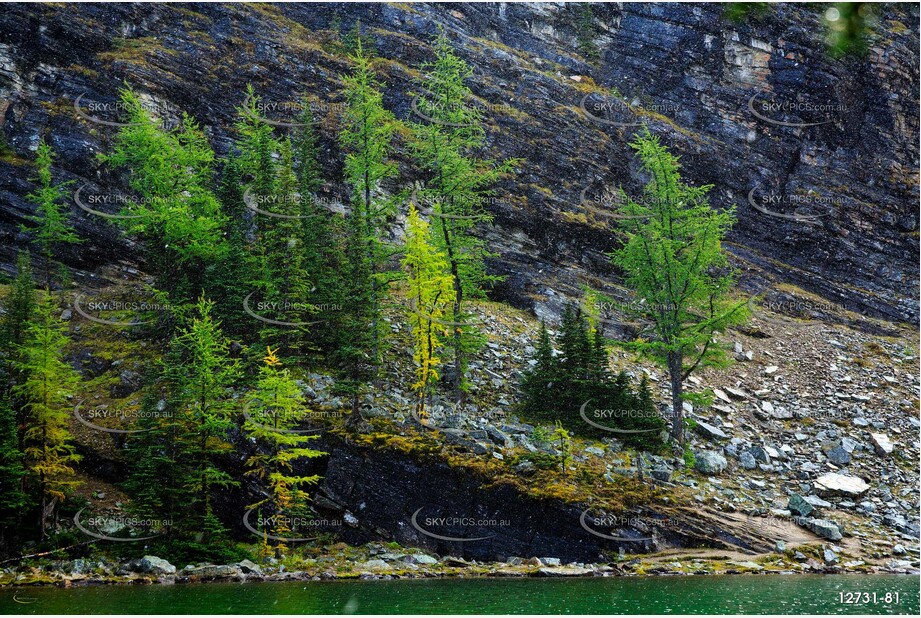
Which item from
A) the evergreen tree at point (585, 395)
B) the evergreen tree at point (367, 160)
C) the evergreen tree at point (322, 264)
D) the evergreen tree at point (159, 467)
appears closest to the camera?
the evergreen tree at point (159, 467)

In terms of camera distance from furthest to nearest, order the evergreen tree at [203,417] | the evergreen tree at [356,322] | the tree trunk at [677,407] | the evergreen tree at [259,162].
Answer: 1. the evergreen tree at [259,162]
2. the tree trunk at [677,407]
3. the evergreen tree at [356,322]
4. the evergreen tree at [203,417]

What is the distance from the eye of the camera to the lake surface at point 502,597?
18.1 metres

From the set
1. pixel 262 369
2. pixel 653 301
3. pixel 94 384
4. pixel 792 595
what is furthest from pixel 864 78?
pixel 94 384

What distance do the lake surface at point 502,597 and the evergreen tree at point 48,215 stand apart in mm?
22921

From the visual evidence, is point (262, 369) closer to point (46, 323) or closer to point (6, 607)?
point (46, 323)

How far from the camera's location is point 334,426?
29.3 m

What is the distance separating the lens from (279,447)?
28.0 metres

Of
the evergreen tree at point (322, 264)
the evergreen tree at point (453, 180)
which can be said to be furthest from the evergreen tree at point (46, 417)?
the evergreen tree at point (453, 180)

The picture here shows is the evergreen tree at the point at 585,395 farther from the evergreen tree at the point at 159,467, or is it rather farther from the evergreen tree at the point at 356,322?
the evergreen tree at the point at 159,467

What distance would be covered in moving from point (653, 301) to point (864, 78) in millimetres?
40622

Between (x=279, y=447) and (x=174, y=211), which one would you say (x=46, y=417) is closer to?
(x=279, y=447)

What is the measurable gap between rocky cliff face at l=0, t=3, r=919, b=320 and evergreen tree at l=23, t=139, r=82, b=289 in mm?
1367

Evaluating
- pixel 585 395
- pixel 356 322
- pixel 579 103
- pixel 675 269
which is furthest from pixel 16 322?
pixel 579 103

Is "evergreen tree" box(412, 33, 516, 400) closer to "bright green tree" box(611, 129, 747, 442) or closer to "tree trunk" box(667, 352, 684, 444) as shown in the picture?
"bright green tree" box(611, 129, 747, 442)
